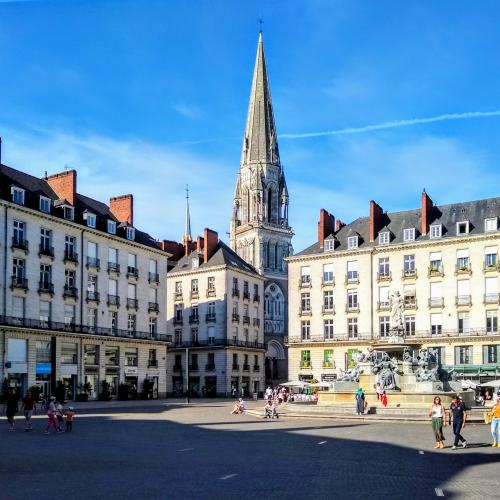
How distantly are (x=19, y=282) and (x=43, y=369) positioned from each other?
6845 mm

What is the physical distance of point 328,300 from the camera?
74.3 meters

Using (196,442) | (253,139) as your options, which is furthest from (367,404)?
(253,139)

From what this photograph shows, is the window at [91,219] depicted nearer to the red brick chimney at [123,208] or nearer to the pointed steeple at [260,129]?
the red brick chimney at [123,208]

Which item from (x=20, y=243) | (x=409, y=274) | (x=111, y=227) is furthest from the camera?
(x=409, y=274)

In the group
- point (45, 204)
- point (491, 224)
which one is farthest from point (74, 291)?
point (491, 224)

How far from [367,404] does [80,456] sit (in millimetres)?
21396

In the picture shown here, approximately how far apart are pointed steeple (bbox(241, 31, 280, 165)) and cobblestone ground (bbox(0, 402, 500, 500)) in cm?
10465

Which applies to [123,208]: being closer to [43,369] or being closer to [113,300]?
[113,300]

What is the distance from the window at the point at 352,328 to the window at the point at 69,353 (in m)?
26.1

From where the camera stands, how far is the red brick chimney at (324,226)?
76.2 metres

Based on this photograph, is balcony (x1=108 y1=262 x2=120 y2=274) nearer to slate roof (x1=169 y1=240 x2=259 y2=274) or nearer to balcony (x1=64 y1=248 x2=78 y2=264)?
balcony (x1=64 y1=248 x2=78 y2=264)

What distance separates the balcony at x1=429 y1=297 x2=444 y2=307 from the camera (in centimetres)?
6769

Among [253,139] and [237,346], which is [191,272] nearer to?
[237,346]

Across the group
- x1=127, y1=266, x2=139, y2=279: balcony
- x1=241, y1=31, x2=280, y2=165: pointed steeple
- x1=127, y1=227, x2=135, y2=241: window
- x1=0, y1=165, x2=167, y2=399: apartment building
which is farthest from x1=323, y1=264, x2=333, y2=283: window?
x1=241, y1=31, x2=280, y2=165: pointed steeple
